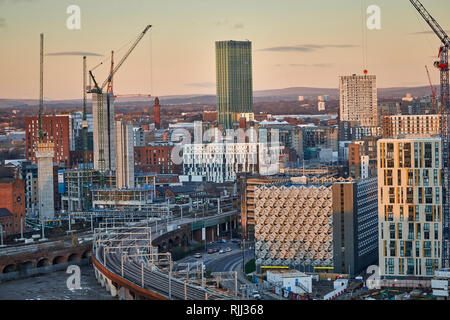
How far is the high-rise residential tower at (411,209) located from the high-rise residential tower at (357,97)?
190 feet

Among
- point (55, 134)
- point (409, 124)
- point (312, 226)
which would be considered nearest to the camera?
point (312, 226)

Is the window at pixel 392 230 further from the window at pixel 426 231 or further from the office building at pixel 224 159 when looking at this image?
the office building at pixel 224 159

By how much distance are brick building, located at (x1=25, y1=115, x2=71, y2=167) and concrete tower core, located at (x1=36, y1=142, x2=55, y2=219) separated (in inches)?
729

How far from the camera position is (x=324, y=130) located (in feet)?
217

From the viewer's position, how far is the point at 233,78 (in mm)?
78062

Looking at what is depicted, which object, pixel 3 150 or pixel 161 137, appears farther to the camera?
pixel 161 137

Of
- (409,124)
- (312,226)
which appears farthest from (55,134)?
(312,226)

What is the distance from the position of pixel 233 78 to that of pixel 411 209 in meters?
58.0

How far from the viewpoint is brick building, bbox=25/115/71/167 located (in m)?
52.1

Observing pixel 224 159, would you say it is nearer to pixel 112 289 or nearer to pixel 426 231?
pixel 426 231

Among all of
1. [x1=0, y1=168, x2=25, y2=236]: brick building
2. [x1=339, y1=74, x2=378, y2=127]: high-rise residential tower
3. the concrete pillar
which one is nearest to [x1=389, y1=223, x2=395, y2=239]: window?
the concrete pillar
